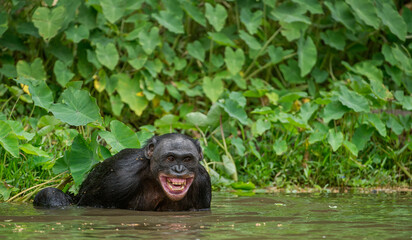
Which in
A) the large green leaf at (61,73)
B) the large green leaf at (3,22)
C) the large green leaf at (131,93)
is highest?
the large green leaf at (3,22)

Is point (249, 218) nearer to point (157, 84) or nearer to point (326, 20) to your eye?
point (157, 84)

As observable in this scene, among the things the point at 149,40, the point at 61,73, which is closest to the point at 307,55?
the point at 149,40

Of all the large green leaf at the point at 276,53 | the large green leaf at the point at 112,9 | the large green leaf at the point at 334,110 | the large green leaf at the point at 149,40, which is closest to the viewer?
the large green leaf at the point at 334,110

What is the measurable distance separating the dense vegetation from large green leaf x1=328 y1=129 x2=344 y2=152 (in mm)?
12

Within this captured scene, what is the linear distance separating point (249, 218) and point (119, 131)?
6.16 ft

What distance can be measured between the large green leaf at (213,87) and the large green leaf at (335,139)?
1779 mm

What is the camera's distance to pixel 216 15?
9211 millimetres

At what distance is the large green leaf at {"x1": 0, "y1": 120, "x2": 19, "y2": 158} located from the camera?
5.98 meters

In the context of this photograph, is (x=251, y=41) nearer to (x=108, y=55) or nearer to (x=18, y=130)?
(x=108, y=55)

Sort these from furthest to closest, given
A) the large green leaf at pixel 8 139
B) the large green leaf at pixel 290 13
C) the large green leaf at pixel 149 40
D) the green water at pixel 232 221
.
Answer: the large green leaf at pixel 290 13, the large green leaf at pixel 149 40, the large green leaf at pixel 8 139, the green water at pixel 232 221

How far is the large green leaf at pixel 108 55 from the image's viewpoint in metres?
8.60

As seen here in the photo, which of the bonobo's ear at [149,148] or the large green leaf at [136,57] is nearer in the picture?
the bonobo's ear at [149,148]

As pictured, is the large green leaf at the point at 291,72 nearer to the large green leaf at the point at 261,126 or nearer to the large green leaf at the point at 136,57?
the large green leaf at the point at 261,126

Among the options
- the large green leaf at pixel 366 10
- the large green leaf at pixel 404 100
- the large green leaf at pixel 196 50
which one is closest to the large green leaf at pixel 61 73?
the large green leaf at pixel 196 50
